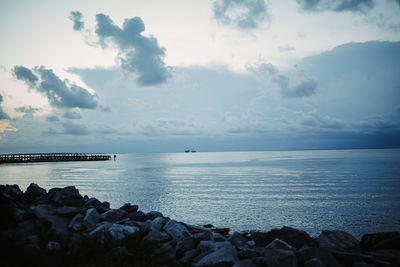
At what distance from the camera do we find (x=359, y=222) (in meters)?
16.2

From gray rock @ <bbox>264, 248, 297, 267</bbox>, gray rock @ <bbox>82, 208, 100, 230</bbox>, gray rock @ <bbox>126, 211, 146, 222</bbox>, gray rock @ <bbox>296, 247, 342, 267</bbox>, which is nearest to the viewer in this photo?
gray rock @ <bbox>264, 248, 297, 267</bbox>

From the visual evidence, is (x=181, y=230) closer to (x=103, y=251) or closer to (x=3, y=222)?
(x=103, y=251)

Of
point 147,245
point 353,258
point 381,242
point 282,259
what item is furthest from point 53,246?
point 381,242

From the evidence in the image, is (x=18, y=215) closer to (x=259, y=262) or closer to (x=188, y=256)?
(x=188, y=256)

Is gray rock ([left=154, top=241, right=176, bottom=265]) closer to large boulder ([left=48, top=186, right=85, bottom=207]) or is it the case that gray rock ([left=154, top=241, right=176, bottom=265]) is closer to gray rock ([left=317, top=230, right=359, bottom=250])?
gray rock ([left=317, top=230, right=359, bottom=250])

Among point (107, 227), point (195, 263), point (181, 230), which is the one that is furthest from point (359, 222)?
point (107, 227)

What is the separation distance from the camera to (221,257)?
738 centimetres

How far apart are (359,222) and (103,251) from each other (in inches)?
617

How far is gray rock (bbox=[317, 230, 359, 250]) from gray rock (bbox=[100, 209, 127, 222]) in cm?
889

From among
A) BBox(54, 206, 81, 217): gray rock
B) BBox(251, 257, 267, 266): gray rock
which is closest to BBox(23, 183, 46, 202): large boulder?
BBox(54, 206, 81, 217): gray rock

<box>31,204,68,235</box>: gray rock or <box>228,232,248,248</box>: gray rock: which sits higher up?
<box>31,204,68,235</box>: gray rock

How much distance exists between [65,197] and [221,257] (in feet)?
32.2

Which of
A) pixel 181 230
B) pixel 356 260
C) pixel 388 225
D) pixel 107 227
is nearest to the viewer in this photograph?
pixel 356 260

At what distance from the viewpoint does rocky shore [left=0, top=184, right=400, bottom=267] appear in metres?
6.74
